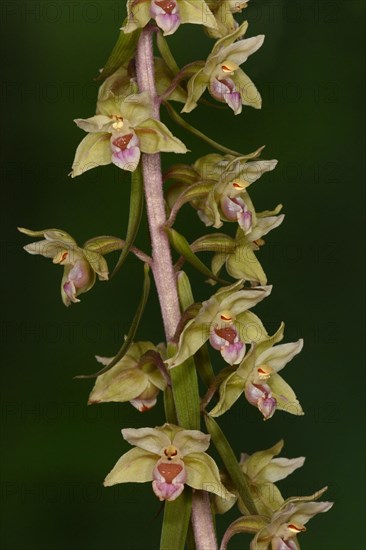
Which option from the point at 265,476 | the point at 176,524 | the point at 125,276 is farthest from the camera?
the point at 125,276

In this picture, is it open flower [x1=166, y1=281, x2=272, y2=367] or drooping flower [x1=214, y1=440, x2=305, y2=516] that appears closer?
open flower [x1=166, y1=281, x2=272, y2=367]

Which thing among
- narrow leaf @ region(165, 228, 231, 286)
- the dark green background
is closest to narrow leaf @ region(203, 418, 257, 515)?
narrow leaf @ region(165, 228, 231, 286)

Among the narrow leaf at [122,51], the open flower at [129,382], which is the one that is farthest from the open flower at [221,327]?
the narrow leaf at [122,51]

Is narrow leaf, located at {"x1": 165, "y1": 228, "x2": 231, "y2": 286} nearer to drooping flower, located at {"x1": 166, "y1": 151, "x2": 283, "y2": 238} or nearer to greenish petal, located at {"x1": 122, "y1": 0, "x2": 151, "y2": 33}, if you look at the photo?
drooping flower, located at {"x1": 166, "y1": 151, "x2": 283, "y2": 238}

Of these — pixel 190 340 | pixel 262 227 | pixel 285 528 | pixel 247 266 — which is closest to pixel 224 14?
pixel 262 227

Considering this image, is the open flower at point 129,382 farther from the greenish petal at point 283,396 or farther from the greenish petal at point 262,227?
the greenish petal at point 262,227

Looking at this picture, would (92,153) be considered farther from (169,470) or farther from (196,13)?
(169,470)

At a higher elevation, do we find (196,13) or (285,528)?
(196,13)

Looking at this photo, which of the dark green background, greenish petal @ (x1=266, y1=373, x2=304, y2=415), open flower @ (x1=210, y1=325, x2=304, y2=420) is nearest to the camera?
open flower @ (x1=210, y1=325, x2=304, y2=420)
